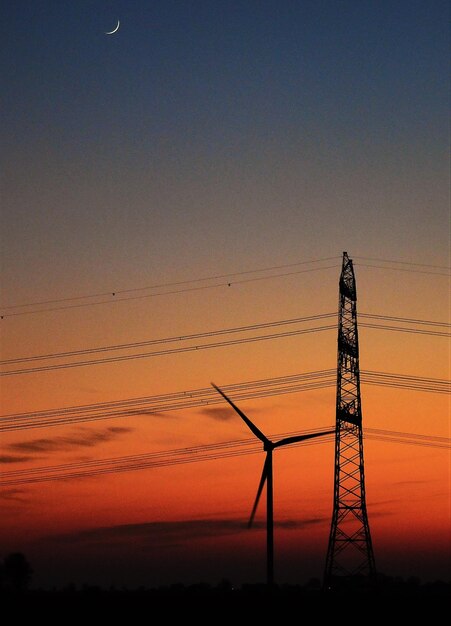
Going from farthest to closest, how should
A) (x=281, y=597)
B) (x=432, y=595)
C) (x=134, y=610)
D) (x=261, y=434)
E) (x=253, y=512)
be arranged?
(x=432, y=595) < (x=281, y=597) < (x=134, y=610) < (x=261, y=434) < (x=253, y=512)

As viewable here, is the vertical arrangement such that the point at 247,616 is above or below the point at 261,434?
below

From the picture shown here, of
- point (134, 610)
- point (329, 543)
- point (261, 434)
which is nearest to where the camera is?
point (261, 434)

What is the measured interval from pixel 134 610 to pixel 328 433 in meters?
51.6

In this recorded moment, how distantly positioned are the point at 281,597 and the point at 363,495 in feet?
182

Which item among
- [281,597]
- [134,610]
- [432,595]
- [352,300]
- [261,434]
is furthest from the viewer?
[432,595]

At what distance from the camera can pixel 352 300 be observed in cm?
11025

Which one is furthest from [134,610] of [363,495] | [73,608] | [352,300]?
[352,300]

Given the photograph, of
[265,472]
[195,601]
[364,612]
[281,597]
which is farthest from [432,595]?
[265,472]

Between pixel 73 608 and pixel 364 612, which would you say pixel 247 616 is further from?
pixel 73 608

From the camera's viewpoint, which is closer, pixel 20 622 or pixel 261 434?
pixel 261 434

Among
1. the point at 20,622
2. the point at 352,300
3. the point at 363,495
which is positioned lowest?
the point at 20,622

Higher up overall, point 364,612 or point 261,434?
point 261,434

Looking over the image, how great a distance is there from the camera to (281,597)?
5984 inches

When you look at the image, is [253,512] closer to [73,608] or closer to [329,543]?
[329,543]
